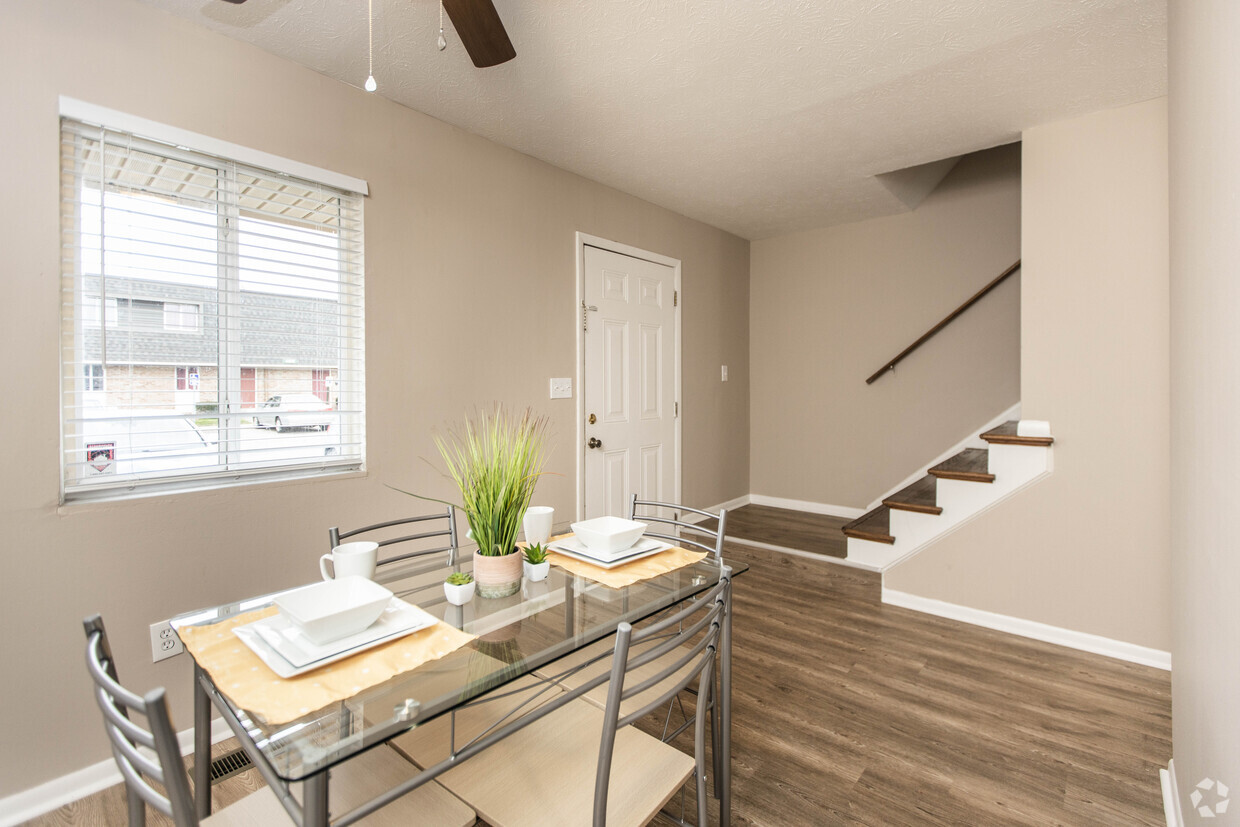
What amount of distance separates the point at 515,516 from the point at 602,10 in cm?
168

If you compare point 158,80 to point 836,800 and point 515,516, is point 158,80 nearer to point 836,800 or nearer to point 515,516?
point 515,516

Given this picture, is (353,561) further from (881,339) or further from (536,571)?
(881,339)

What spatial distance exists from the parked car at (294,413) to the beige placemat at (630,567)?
1.23m

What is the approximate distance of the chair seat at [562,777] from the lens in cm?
108

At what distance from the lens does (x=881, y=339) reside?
4.43 m

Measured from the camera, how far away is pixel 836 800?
167cm

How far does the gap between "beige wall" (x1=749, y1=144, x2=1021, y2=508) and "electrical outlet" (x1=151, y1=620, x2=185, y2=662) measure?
167 inches

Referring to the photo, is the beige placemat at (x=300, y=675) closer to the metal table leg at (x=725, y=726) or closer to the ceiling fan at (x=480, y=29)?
the metal table leg at (x=725, y=726)

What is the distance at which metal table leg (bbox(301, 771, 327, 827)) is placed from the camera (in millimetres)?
834

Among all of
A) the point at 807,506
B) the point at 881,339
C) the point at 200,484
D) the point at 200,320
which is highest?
the point at 881,339

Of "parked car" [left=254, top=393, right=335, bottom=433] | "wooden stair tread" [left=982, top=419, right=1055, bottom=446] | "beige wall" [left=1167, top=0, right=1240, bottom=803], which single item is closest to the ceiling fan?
"parked car" [left=254, top=393, right=335, bottom=433]

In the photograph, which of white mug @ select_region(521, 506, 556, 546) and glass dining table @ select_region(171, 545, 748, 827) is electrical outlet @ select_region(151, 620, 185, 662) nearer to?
glass dining table @ select_region(171, 545, 748, 827)

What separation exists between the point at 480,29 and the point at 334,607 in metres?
1.52

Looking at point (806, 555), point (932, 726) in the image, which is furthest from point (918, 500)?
point (932, 726)
